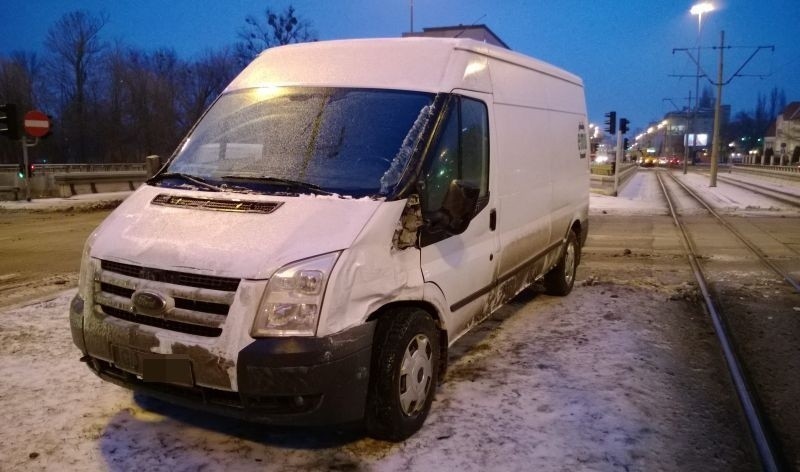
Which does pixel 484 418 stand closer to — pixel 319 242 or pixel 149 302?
pixel 319 242

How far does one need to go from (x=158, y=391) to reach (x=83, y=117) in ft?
191

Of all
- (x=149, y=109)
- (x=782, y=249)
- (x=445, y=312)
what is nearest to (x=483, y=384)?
(x=445, y=312)

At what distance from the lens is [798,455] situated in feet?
11.8

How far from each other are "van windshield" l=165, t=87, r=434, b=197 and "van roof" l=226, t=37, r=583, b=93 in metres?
0.10

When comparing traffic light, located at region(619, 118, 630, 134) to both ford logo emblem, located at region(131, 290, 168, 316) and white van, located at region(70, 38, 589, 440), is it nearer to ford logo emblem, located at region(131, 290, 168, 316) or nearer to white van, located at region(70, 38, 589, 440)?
white van, located at region(70, 38, 589, 440)

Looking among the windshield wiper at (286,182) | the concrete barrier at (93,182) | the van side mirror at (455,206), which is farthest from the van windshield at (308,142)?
the concrete barrier at (93,182)

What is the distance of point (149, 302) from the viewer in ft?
10.7

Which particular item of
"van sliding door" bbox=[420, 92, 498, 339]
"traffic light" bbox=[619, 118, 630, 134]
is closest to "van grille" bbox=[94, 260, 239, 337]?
"van sliding door" bbox=[420, 92, 498, 339]

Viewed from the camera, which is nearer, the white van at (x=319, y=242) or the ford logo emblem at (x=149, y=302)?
the white van at (x=319, y=242)

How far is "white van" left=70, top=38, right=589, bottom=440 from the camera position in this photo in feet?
10.3

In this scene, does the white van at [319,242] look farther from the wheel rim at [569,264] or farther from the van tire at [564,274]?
the wheel rim at [569,264]

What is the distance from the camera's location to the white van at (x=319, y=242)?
10.3 feet

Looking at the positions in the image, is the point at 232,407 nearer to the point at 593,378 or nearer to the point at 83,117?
the point at 593,378

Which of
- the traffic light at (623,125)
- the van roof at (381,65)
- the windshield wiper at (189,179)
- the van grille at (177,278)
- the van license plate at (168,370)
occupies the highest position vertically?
the traffic light at (623,125)
